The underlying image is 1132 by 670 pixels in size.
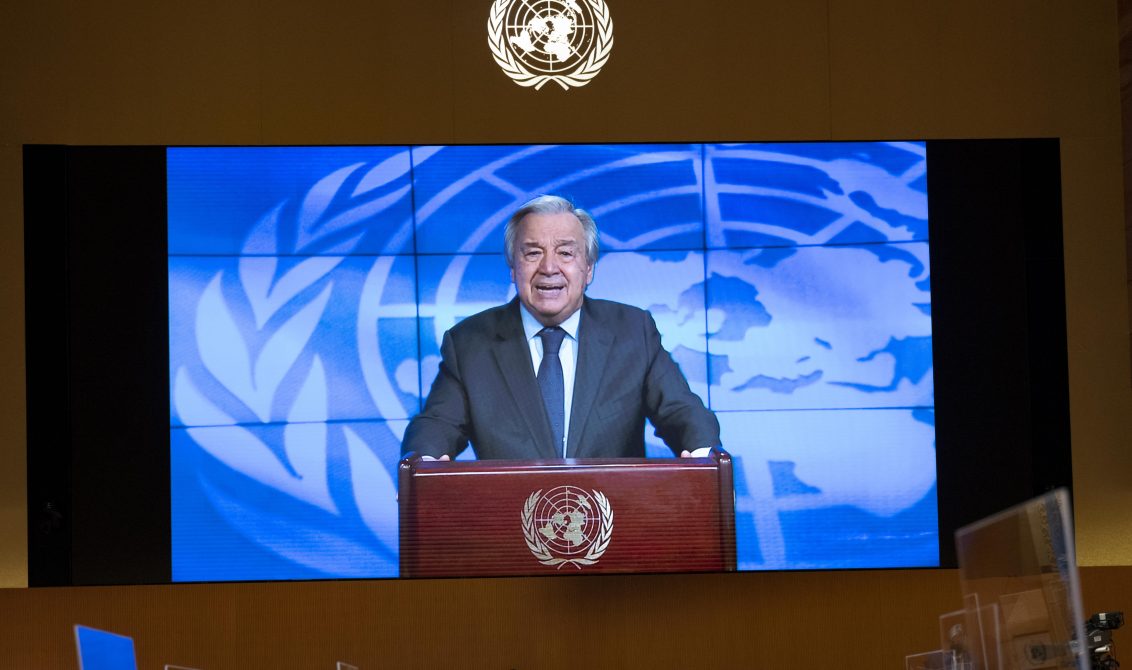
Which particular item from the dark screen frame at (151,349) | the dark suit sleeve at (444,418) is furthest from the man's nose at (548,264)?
the dark screen frame at (151,349)

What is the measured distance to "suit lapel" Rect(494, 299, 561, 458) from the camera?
624 centimetres

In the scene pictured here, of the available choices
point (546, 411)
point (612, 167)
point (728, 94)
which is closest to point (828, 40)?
point (728, 94)

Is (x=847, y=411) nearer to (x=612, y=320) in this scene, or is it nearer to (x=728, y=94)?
(x=612, y=320)

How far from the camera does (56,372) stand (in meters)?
6.21

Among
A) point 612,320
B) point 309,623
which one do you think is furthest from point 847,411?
point 309,623

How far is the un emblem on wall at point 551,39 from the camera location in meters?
6.48

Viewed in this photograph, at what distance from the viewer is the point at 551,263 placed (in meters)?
6.30

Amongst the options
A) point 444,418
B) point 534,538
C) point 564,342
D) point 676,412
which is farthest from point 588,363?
point 534,538

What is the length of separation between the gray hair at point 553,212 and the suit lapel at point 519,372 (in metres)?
0.30

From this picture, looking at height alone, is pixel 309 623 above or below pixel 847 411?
below

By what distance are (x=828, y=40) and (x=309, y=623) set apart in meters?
3.88

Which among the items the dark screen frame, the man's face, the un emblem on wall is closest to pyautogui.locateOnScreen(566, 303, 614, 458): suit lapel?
the man's face

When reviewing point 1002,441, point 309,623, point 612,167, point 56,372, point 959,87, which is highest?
point 959,87

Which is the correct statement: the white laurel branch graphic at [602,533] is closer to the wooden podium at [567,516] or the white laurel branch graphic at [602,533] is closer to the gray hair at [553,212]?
the wooden podium at [567,516]
